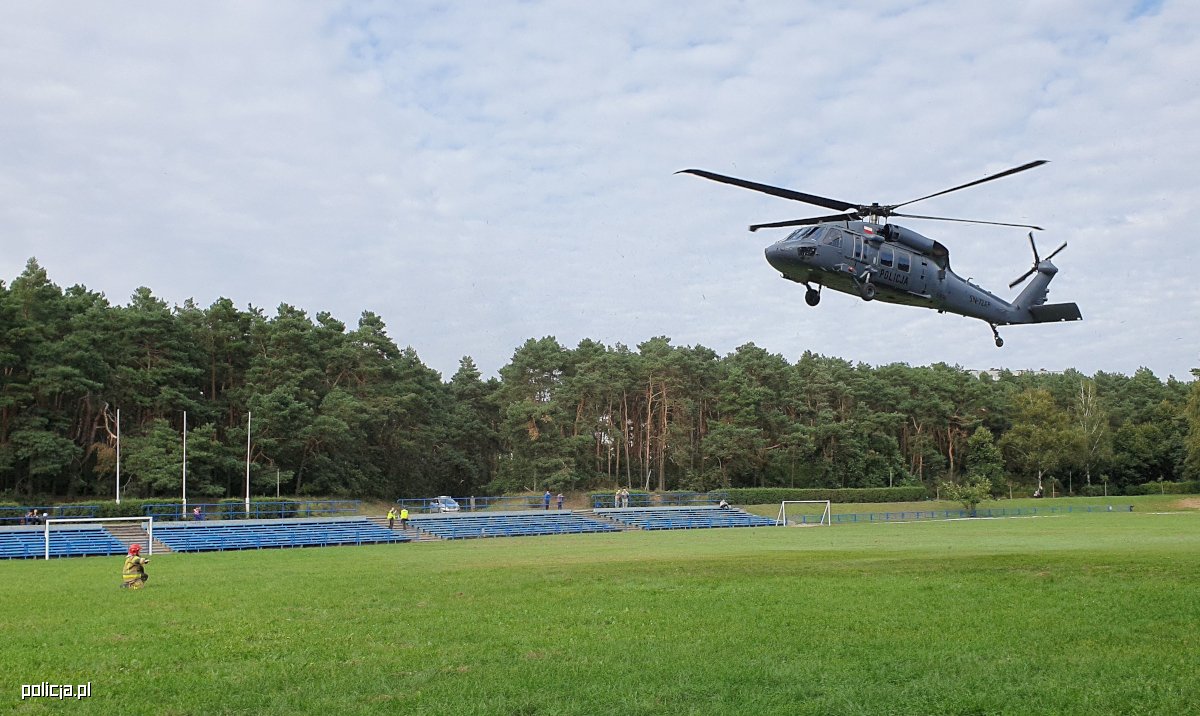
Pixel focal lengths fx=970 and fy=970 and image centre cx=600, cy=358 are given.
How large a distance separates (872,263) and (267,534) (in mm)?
33096

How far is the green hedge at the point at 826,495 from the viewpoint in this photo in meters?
72.6

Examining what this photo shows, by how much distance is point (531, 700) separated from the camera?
10.1 meters

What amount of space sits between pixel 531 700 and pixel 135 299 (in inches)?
2731

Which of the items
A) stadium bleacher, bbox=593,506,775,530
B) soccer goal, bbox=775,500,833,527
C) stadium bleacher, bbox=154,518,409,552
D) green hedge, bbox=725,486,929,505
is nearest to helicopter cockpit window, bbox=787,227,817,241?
stadium bleacher, bbox=154,518,409,552

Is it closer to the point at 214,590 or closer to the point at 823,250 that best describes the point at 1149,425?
the point at 823,250

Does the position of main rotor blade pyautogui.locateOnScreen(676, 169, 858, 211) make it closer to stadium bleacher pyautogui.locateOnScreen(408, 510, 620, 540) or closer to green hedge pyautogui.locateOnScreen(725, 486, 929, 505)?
stadium bleacher pyautogui.locateOnScreen(408, 510, 620, 540)

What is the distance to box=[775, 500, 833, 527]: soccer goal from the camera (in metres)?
60.6

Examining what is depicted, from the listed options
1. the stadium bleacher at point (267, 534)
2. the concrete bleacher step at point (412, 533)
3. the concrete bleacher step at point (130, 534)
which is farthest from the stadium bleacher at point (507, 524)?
the concrete bleacher step at point (130, 534)

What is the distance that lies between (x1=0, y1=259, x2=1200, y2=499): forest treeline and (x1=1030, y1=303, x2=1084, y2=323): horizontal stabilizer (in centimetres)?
5120

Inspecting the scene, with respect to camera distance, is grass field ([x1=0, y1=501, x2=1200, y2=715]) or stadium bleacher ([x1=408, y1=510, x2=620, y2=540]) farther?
stadium bleacher ([x1=408, y1=510, x2=620, y2=540])

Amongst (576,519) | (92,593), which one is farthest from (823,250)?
(576,519)

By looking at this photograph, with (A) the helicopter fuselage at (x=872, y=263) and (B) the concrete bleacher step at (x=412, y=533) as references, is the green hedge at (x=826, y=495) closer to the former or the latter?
(B) the concrete bleacher step at (x=412, y=533)

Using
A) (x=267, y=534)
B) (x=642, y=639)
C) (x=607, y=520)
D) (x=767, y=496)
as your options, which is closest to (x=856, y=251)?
(x=642, y=639)

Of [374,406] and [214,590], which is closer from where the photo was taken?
[214,590]
